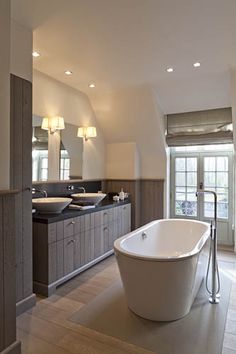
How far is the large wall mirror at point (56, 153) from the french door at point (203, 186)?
201 cm

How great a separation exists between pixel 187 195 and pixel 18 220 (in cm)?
351

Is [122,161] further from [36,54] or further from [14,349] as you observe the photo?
[14,349]

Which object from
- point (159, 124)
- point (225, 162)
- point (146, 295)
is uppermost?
point (159, 124)

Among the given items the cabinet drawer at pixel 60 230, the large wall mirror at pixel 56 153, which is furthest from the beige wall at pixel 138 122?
the cabinet drawer at pixel 60 230

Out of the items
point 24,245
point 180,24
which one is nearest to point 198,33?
point 180,24

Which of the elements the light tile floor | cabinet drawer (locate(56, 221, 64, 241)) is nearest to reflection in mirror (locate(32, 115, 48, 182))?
cabinet drawer (locate(56, 221, 64, 241))

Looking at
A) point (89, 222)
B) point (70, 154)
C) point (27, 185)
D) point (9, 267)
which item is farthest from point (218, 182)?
point (9, 267)

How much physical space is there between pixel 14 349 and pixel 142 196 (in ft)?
12.1

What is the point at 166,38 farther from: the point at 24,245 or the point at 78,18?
the point at 24,245

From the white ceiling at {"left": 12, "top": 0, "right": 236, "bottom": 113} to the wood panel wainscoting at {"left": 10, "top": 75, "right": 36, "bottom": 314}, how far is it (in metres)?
0.64

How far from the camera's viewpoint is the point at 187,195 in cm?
507

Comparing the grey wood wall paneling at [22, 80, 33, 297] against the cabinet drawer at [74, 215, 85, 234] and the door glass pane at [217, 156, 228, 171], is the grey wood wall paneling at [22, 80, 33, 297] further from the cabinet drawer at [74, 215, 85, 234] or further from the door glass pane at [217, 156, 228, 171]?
the door glass pane at [217, 156, 228, 171]

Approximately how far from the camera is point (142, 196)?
5.23 m

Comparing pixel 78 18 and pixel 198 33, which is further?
pixel 198 33
